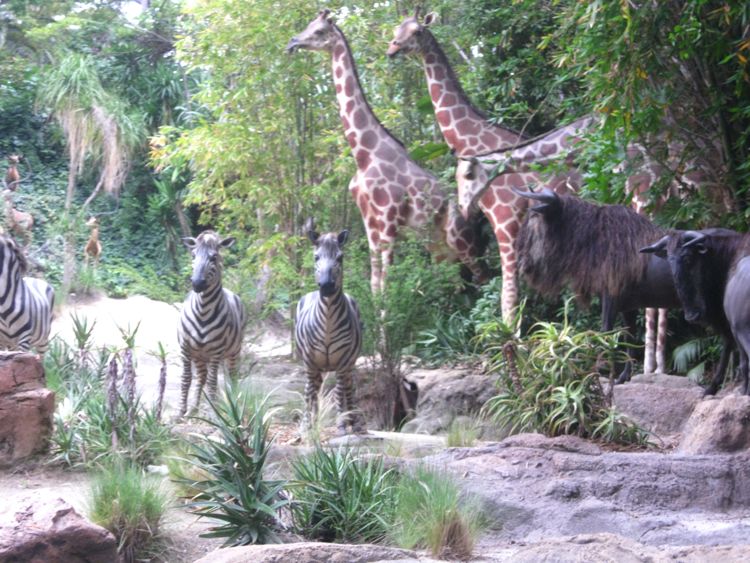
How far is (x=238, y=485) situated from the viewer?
6.31m

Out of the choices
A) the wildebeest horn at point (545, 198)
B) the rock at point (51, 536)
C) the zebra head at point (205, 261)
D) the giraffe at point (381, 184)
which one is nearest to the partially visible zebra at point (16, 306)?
the zebra head at point (205, 261)

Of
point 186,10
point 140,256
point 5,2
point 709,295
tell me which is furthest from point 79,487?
point 5,2

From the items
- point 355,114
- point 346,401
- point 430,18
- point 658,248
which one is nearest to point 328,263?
point 346,401

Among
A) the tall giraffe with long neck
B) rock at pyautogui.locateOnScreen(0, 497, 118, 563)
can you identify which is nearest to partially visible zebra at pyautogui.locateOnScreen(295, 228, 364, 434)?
rock at pyautogui.locateOnScreen(0, 497, 118, 563)

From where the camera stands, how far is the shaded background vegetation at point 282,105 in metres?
9.72

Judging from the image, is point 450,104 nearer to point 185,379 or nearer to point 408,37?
point 408,37

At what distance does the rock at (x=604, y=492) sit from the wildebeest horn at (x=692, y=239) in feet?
6.67

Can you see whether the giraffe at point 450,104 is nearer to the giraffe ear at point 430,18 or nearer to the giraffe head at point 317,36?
the giraffe ear at point 430,18

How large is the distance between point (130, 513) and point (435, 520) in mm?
2042

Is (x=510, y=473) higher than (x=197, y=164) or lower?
lower

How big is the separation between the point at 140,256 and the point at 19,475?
1635 cm

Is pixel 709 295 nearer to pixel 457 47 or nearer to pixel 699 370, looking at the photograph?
pixel 699 370

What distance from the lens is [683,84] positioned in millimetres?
10086

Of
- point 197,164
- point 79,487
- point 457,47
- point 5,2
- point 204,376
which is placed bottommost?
point 79,487
